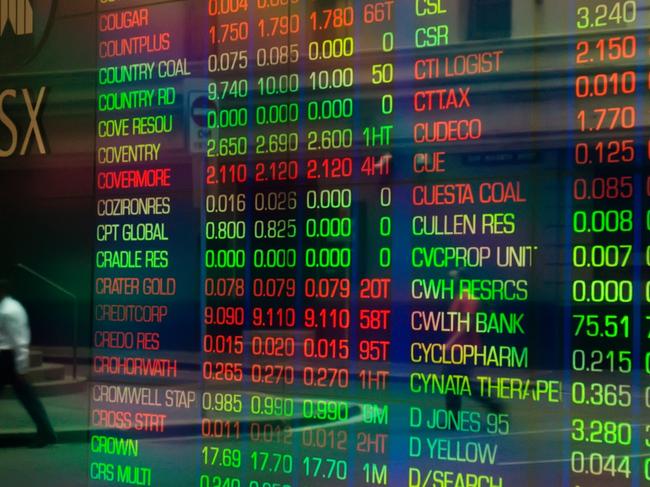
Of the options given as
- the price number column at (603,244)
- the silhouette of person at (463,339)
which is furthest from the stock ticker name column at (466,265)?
the price number column at (603,244)

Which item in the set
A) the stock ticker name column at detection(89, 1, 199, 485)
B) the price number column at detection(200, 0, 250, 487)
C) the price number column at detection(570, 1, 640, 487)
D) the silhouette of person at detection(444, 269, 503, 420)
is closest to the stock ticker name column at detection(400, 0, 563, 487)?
the silhouette of person at detection(444, 269, 503, 420)

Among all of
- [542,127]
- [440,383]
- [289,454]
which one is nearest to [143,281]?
[289,454]

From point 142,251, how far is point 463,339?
2121 mm

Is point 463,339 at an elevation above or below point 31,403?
above

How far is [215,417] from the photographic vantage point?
249 inches

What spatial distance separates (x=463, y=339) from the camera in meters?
5.42

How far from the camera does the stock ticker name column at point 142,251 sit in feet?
21.4

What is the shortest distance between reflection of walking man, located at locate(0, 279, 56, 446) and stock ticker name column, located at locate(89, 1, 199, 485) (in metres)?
0.44

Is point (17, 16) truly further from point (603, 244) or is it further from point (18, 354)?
point (603, 244)

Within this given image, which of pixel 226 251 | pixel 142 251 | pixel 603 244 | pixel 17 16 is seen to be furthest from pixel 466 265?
pixel 17 16

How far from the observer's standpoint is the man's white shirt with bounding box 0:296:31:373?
7.18 meters

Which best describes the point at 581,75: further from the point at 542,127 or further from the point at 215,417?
the point at 215,417

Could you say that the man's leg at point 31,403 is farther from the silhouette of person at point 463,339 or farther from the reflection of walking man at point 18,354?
the silhouette of person at point 463,339

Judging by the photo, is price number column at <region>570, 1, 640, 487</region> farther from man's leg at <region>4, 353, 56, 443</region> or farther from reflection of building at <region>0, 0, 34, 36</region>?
reflection of building at <region>0, 0, 34, 36</region>
